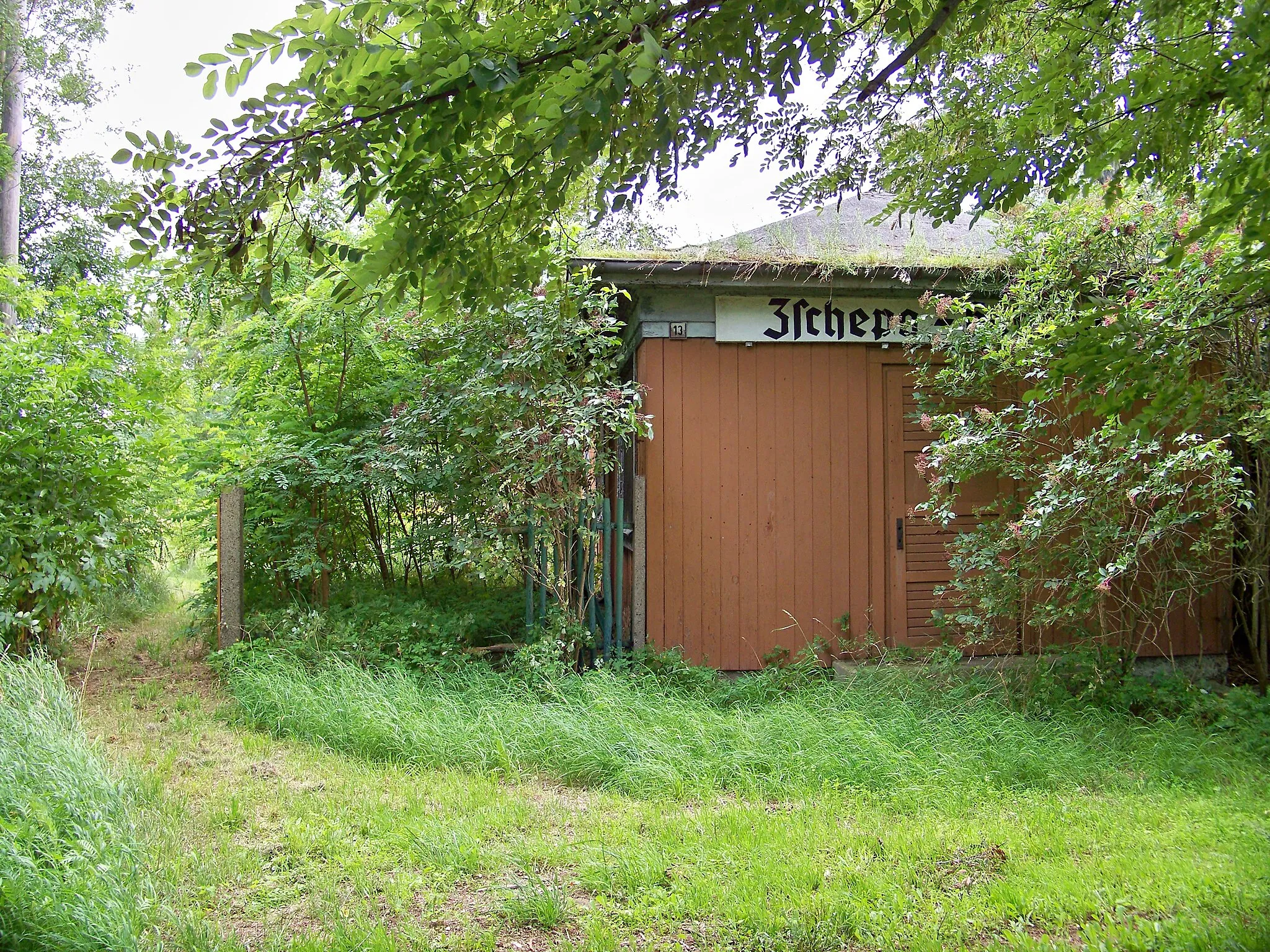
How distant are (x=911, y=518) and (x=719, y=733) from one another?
2.91 m

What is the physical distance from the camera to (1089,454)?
19.0ft

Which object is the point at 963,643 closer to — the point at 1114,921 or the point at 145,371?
the point at 1114,921

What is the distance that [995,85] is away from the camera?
4461mm

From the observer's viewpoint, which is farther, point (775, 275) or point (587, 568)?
point (587, 568)

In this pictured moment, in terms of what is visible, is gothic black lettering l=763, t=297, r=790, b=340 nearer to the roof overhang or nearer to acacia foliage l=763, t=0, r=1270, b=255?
the roof overhang

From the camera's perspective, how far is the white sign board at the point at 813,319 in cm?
675

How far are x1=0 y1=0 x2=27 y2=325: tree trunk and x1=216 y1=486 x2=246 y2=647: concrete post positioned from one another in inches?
330

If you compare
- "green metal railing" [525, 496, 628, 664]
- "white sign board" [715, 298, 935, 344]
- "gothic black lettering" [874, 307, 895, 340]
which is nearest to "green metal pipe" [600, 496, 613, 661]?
"green metal railing" [525, 496, 628, 664]

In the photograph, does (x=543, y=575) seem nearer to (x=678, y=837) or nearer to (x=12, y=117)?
(x=678, y=837)

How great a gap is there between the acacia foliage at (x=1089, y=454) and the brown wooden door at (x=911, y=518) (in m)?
0.18

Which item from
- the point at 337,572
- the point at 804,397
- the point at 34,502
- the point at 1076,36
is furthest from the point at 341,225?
the point at 1076,36

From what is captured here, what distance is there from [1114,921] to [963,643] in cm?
372

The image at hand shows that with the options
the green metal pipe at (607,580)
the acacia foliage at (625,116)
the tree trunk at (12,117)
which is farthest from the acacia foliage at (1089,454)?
the tree trunk at (12,117)

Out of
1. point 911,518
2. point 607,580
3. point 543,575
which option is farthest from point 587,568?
point 911,518
